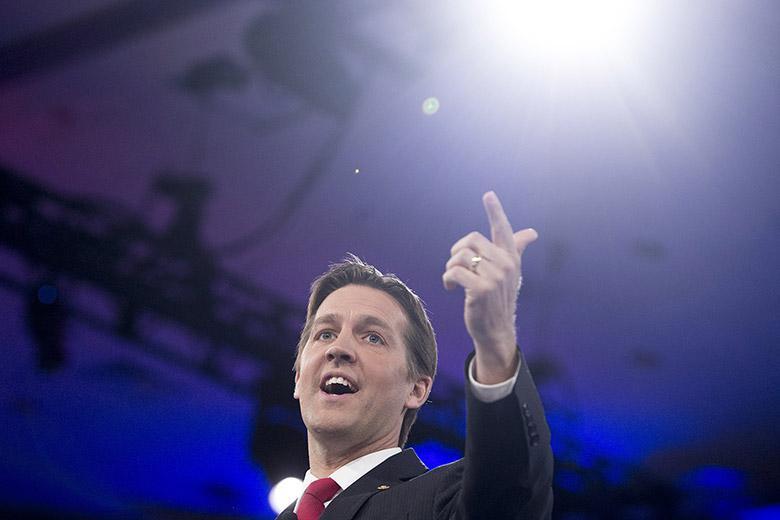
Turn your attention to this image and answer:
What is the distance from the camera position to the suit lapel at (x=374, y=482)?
5.49ft

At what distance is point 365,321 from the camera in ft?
7.07

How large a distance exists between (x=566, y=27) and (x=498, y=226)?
13.1 feet

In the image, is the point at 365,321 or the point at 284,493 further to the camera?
the point at 284,493

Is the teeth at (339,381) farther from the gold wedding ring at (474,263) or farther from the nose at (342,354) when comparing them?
the gold wedding ring at (474,263)

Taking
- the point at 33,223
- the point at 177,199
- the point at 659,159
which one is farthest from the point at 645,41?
the point at 33,223

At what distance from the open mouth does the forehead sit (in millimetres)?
207

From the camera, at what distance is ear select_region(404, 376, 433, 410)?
7.14 ft

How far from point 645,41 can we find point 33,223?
4062 millimetres

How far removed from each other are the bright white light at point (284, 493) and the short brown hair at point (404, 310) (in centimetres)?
252

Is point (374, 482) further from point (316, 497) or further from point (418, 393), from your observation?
point (418, 393)

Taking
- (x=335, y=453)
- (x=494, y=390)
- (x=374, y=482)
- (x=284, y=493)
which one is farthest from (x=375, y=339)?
(x=284, y=493)

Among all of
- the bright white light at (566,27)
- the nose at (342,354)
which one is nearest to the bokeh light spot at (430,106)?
the bright white light at (566,27)

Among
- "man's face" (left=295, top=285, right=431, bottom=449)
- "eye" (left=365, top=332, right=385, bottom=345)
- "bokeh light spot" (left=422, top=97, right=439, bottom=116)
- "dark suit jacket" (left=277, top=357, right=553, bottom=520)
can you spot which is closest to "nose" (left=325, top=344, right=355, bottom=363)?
"man's face" (left=295, top=285, right=431, bottom=449)

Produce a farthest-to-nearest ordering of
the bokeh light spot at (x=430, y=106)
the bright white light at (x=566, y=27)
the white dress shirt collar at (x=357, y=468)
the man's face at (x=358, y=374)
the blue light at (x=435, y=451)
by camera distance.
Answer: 1. the bokeh light spot at (x=430, y=106)
2. the blue light at (x=435, y=451)
3. the bright white light at (x=566, y=27)
4. the man's face at (x=358, y=374)
5. the white dress shirt collar at (x=357, y=468)
